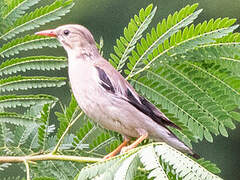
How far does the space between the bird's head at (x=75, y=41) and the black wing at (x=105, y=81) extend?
0.73 ft

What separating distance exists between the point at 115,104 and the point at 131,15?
12.5 metres

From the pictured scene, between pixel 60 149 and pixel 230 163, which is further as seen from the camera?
pixel 230 163

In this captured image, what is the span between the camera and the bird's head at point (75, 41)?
387cm

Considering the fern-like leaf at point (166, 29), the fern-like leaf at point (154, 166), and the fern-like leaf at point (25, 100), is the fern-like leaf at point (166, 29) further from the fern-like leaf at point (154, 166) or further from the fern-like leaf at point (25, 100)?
the fern-like leaf at point (154, 166)

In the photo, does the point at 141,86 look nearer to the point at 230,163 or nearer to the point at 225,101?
the point at 225,101

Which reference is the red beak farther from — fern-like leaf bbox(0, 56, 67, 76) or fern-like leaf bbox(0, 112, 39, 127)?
fern-like leaf bbox(0, 112, 39, 127)

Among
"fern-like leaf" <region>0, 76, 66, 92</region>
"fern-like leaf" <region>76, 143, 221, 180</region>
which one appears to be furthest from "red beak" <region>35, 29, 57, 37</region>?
"fern-like leaf" <region>76, 143, 221, 180</region>

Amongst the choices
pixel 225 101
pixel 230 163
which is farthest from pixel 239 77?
pixel 230 163

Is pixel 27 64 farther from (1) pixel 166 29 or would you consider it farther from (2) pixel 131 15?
(2) pixel 131 15

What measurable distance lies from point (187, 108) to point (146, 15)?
0.57 metres

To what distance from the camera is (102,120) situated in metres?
3.43

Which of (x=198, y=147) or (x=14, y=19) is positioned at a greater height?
(x=14, y=19)

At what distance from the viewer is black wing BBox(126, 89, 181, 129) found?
3.50 m

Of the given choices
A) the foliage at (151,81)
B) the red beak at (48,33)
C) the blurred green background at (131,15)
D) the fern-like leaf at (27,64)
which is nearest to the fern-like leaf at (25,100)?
the foliage at (151,81)
